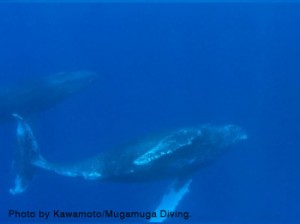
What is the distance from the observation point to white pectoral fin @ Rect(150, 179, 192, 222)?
1628 cm

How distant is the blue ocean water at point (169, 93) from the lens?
64.8ft

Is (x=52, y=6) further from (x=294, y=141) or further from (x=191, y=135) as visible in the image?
(x=191, y=135)

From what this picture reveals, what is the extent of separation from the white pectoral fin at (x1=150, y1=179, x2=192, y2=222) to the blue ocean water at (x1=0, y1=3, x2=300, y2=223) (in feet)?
8.00

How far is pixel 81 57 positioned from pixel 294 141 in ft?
47.2

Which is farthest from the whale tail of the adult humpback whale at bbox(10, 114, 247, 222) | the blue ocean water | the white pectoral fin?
the white pectoral fin

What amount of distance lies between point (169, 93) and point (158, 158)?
10.3 metres

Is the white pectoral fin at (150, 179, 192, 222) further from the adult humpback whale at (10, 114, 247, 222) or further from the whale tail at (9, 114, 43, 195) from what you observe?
the whale tail at (9, 114, 43, 195)

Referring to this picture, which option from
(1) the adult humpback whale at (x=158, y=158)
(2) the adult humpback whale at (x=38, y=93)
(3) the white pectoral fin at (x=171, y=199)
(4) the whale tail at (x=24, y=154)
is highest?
(2) the adult humpback whale at (x=38, y=93)

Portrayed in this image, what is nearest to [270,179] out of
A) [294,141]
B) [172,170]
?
[294,141]

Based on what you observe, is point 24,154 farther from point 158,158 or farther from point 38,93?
point 158,158

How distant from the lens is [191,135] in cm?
1559

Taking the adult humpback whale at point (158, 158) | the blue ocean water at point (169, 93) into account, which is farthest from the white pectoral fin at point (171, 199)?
the blue ocean water at point (169, 93)

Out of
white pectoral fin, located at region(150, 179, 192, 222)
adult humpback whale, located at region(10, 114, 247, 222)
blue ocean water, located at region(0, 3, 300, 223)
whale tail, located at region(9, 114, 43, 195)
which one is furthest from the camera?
blue ocean water, located at region(0, 3, 300, 223)

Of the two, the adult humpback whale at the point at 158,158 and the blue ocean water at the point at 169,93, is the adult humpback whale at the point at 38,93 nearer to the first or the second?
the blue ocean water at the point at 169,93
